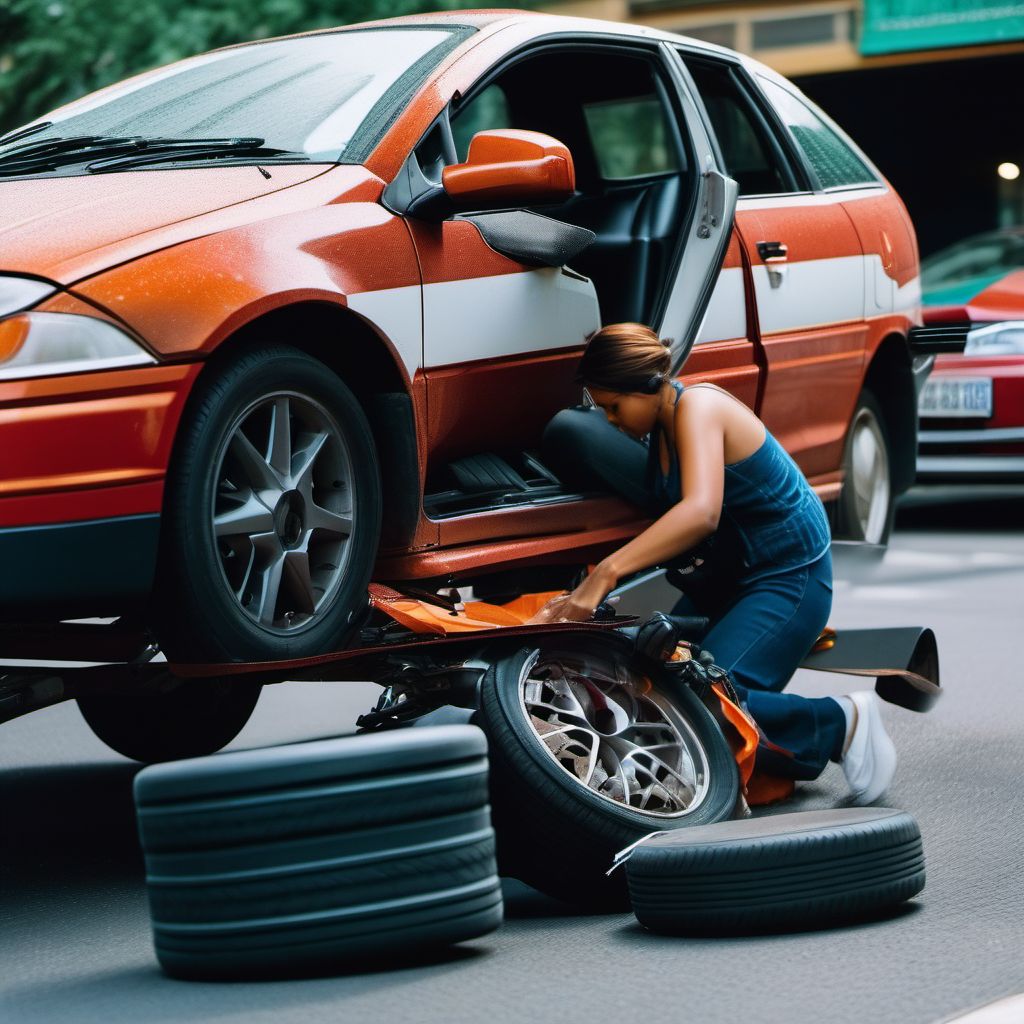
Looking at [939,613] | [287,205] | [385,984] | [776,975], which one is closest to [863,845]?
[776,975]

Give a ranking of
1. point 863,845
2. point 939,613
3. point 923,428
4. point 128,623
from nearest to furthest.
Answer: point 863,845
point 128,623
point 939,613
point 923,428

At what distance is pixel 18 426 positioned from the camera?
3.62 m

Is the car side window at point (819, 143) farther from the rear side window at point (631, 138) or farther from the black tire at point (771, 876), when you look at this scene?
the rear side window at point (631, 138)

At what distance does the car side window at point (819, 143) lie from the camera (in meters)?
→ 6.49

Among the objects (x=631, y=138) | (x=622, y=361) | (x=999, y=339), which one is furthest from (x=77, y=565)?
(x=631, y=138)

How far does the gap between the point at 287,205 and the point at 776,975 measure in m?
1.95

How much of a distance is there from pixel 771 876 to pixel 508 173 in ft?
5.66

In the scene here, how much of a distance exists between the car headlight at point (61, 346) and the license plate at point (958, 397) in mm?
7333

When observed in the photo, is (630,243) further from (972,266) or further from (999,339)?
(972,266)

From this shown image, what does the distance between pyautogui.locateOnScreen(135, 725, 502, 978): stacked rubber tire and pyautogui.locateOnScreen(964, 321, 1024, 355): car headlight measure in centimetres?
767

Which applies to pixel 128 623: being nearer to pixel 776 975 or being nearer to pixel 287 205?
pixel 287 205

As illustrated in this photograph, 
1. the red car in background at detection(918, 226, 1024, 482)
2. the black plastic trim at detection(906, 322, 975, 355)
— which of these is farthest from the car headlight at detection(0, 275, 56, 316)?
the red car in background at detection(918, 226, 1024, 482)

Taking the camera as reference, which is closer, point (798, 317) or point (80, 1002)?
point (80, 1002)

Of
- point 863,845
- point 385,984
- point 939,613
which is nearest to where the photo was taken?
point 385,984
